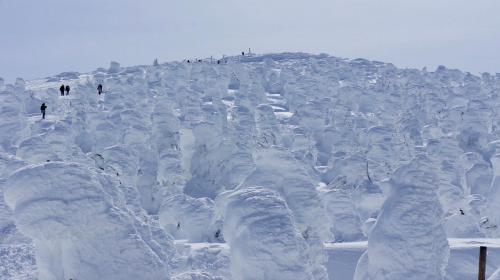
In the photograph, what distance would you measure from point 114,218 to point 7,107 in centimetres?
5203

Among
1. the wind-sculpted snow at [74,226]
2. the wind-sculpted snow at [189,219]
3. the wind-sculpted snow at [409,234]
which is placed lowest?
the wind-sculpted snow at [189,219]

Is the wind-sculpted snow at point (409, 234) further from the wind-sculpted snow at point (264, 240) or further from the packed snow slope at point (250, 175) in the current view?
the wind-sculpted snow at point (264, 240)

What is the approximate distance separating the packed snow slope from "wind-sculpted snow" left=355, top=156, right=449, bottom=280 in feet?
0.14

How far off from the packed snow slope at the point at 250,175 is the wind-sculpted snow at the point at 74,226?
3cm

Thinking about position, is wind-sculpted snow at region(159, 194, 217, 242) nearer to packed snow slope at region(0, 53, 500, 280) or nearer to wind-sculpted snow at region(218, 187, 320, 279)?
packed snow slope at region(0, 53, 500, 280)

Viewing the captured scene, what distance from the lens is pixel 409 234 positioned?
19672mm

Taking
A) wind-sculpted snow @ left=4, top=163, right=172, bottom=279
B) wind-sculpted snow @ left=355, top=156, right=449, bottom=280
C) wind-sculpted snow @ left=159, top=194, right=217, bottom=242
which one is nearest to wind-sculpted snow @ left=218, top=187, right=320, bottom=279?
wind-sculpted snow @ left=4, top=163, right=172, bottom=279

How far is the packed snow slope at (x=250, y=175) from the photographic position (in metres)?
13.6

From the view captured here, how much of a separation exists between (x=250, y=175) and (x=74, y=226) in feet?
34.4

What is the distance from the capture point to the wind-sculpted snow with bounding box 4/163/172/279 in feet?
43.2

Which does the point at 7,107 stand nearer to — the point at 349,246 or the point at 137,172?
the point at 137,172

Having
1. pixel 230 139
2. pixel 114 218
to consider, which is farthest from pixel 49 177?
pixel 230 139

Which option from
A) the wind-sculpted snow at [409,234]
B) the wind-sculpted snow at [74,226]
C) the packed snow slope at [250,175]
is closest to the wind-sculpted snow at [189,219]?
the packed snow slope at [250,175]

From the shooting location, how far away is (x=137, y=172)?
46906 mm
